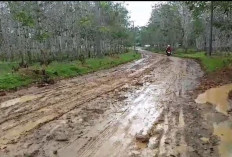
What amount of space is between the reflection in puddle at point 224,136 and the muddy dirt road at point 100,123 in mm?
196

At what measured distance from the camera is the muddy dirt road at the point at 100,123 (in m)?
7.08

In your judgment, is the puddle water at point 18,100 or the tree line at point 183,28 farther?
the tree line at point 183,28

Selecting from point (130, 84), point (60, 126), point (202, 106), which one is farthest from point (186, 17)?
point (60, 126)

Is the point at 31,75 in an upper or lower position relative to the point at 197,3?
lower

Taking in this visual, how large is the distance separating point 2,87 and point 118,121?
24.5 ft

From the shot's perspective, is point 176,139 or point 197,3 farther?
point 197,3

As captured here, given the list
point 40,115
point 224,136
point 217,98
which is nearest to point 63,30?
point 217,98

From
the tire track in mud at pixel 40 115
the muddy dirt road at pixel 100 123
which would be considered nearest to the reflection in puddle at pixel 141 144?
the muddy dirt road at pixel 100 123

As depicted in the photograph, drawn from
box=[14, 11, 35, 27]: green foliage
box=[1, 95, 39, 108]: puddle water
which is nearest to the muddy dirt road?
box=[1, 95, 39, 108]: puddle water

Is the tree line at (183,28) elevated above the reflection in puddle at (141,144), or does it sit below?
above

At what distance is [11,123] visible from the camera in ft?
29.7

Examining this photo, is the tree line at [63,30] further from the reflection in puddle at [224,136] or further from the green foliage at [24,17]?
the reflection in puddle at [224,136]

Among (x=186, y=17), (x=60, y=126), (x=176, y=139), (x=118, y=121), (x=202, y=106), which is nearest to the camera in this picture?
(x=176, y=139)

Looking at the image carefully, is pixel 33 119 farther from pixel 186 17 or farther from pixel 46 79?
pixel 186 17
